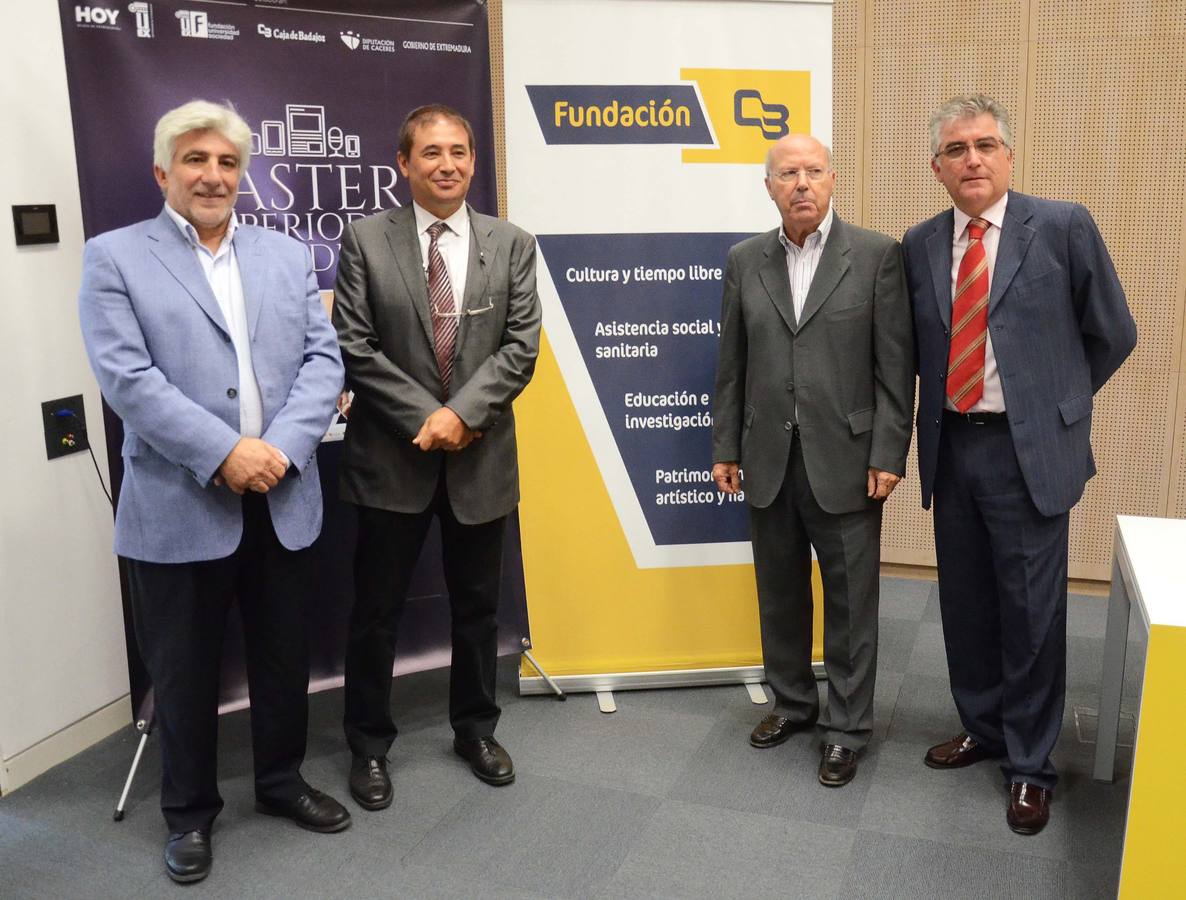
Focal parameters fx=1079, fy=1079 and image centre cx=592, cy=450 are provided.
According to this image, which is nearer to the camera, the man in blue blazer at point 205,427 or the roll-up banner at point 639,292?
Answer: the man in blue blazer at point 205,427

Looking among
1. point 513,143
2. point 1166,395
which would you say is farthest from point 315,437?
point 1166,395

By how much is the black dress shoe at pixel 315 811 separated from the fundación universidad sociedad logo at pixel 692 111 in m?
1.92

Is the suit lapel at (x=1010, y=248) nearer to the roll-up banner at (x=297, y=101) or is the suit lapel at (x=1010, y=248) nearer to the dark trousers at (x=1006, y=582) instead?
the dark trousers at (x=1006, y=582)

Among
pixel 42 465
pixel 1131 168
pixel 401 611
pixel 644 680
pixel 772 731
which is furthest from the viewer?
pixel 1131 168

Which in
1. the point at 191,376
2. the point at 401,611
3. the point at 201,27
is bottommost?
the point at 401,611

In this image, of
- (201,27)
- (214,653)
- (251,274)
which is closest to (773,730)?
(214,653)

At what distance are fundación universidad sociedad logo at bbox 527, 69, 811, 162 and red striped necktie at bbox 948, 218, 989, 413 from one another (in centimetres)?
82

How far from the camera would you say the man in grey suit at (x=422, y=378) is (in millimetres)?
2648

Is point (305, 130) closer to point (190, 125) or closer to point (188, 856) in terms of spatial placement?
point (190, 125)

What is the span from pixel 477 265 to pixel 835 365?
3.13ft

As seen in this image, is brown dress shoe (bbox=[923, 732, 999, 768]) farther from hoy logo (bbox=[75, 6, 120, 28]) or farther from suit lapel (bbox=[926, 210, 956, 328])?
hoy logo (bbox=[75, 6, 120, 28])

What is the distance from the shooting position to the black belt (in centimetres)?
259

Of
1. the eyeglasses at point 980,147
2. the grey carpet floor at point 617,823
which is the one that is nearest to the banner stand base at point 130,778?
the grey carpet floor at point 617,823

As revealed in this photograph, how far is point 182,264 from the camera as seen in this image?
2.38 metres
